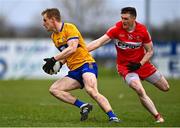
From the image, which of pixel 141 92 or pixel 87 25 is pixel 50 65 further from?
pixel 87 25

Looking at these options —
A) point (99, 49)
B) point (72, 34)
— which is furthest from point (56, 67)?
point (99, 49)

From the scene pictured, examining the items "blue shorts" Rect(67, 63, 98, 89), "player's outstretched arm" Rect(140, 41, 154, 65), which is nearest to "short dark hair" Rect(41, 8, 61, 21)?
"blue shorts" Rect(67, 63, 98, 89)

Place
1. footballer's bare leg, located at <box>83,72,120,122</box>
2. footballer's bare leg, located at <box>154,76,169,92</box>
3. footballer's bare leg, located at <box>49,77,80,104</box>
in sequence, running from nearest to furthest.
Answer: footballer's bare leg, located at <box>83,72,120,122</box>
footballer's bare leg, located at <box>49,77,80,104</box>
footballer's bare leg, located at <box>154,76,169,92</box>

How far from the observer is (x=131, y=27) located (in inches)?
548

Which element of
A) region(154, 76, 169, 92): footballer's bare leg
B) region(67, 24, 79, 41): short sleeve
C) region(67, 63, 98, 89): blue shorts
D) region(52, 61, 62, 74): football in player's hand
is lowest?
region(154, 76, 169, 92): footballer's bare leg

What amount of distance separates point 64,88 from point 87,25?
37877 millimetres

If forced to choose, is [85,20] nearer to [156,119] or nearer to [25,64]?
[25,64]

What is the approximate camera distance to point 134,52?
14109 millimetres

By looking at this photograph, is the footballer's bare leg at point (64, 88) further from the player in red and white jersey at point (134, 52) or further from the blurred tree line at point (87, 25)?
the blurred tree line at point (87, 25)

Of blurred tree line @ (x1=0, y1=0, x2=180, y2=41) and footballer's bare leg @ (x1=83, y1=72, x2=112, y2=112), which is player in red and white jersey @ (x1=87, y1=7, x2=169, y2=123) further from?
blurred tree line @ (x1=0, y1=0, x2=180, y2=41)

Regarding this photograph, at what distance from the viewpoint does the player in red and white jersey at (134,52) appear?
1370cm

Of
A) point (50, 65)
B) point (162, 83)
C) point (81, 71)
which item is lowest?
point (162, 83)

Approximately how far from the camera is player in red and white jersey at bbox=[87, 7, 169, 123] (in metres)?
13.7

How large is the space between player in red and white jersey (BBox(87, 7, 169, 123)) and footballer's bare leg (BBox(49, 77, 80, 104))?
2.45ft
